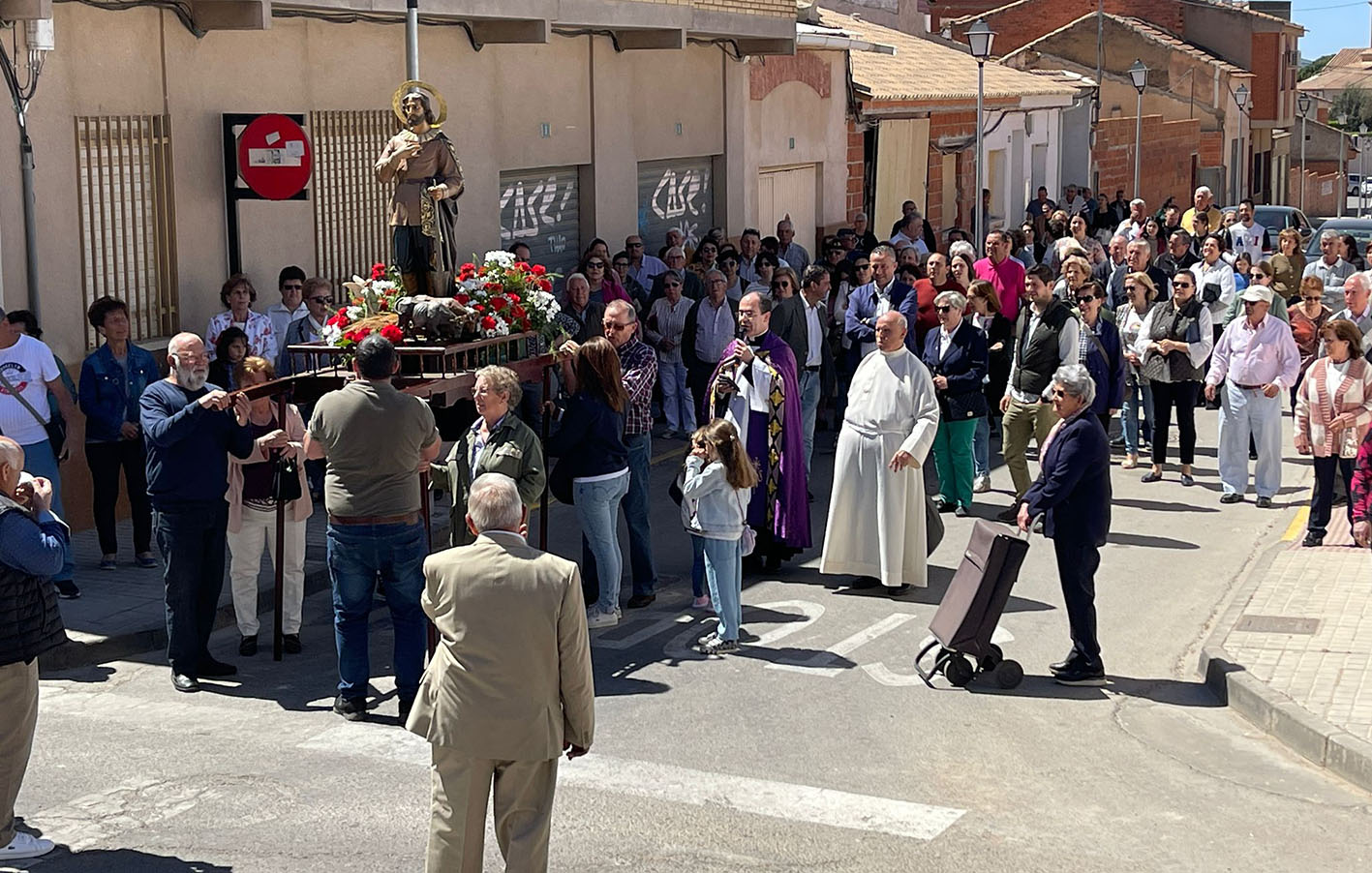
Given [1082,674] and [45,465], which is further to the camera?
[45,465]

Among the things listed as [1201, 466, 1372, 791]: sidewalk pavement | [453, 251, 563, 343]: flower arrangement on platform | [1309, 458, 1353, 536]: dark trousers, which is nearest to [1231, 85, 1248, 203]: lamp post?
[1309, 458, 1353, 536]: dark trousers

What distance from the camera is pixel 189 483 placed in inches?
368

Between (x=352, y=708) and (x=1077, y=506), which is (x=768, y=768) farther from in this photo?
(x=1077, y=506)

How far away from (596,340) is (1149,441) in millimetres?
7927

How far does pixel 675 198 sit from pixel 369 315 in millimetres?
12681

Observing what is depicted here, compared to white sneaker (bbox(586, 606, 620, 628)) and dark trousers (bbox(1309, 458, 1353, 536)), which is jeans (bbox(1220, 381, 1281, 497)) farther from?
white sneaker (bbox(586, 606, 620, 628))

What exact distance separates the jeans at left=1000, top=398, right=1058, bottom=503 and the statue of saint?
4.88m

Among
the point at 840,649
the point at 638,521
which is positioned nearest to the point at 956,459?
the point at 638,521

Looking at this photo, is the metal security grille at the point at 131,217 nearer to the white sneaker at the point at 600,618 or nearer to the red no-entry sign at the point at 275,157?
the red no-entry sign at the point at 275,157

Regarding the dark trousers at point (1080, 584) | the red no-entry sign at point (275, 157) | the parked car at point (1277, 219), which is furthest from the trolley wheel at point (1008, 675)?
the parked car at point (1277, 219)

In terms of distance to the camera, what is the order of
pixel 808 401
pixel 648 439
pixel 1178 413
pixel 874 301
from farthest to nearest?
pixel 874 301 < pixel 1178 413 < pixel 808 401 < pixel 648 439

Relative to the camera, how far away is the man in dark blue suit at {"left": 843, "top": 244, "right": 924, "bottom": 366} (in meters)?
15.8

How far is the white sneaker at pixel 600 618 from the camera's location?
10.8m

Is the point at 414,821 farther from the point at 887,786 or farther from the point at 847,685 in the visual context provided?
the point at 847,685
